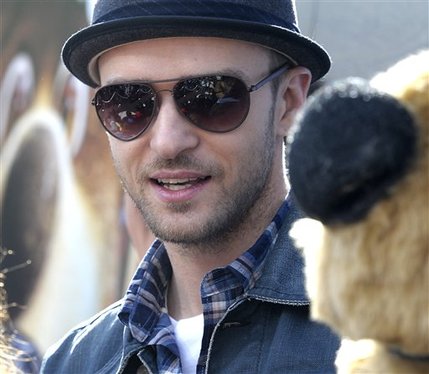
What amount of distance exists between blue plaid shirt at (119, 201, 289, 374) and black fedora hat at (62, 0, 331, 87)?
0.38 m

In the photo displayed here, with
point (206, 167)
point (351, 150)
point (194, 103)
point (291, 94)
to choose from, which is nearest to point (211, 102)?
point (194, 103)

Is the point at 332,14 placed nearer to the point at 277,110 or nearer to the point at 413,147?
the point at 277,110

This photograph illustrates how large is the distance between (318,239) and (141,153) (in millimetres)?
1089

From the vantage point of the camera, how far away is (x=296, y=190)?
756 millimetres

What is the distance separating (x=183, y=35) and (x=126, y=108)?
0.21 m

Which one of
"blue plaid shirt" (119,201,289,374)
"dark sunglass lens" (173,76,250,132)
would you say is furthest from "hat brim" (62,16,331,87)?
"blue plaid shirt" (119,201,289,374)

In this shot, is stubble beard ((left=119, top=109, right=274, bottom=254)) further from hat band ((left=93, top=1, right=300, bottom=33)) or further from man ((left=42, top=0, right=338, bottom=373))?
hat band ((left=93, top=1, right=300, bottom=33))

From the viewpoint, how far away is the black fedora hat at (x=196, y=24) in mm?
1733

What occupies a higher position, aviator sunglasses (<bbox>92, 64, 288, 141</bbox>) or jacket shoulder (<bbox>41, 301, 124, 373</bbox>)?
aviator sunglasses (<bbox>92, 64, 288, 141</bbox>)

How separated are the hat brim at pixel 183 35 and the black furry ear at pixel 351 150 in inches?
40.6

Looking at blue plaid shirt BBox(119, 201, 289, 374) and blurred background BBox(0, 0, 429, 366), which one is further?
blurred background BBox(0, 0, 429, 366)

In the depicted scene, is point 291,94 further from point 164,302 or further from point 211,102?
point 164,302

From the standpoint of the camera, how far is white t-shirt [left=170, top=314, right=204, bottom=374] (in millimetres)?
1751

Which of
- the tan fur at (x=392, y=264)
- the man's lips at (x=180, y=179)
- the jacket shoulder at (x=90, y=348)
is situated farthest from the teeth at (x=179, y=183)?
the tan fur at (x=392, y=264)
